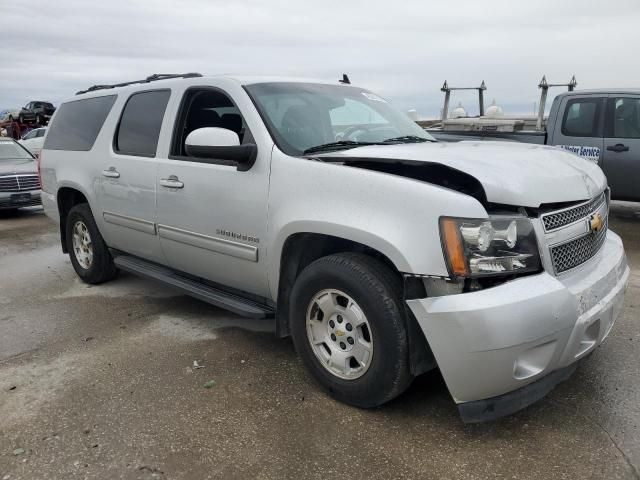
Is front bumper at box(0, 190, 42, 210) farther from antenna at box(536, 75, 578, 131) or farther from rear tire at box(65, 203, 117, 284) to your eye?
antenna at box(536, 75, 578, 131)

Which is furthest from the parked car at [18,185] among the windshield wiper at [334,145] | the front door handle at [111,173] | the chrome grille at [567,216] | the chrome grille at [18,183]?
the chrome grille at [567,216]

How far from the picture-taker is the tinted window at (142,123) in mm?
4207

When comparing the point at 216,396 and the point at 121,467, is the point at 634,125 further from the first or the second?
the point at 121,467

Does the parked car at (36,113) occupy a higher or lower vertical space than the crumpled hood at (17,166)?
higher

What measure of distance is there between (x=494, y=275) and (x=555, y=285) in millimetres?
279

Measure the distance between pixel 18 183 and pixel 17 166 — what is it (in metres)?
0.67

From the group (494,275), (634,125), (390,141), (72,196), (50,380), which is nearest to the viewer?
(494,275)

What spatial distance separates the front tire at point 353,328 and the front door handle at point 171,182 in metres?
1.30

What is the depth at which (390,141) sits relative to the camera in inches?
148

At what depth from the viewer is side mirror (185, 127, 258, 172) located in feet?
10.6

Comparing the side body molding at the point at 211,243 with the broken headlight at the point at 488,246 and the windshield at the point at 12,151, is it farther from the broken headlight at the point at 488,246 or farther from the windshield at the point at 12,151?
the windshield at the point at 12,151

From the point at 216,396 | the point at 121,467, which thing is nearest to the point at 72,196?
the point at 216,396

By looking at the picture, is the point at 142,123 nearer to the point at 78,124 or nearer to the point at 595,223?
the point at 78,124

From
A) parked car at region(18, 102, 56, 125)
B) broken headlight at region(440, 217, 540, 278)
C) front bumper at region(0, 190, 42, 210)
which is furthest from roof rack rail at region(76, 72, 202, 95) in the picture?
parked car at region(18, 102, 56, 125)
